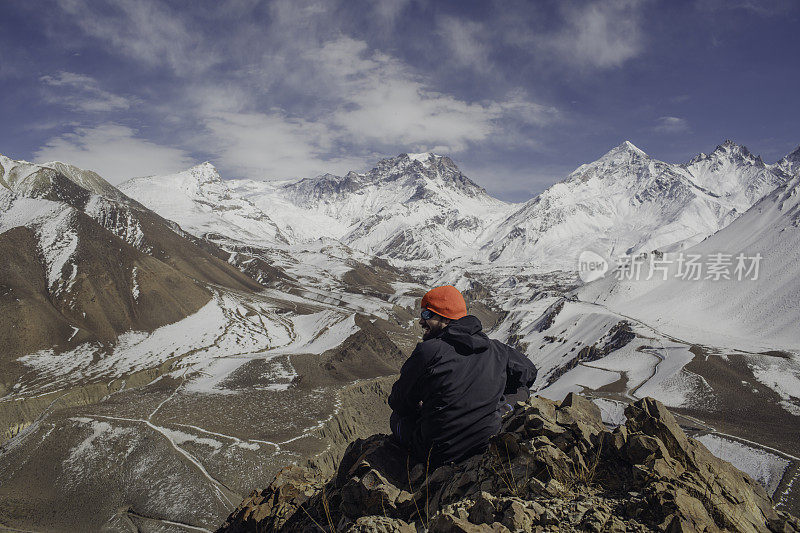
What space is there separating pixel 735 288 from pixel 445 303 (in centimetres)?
9570

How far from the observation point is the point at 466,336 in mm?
4961

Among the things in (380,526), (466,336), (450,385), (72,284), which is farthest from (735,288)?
(72,284)

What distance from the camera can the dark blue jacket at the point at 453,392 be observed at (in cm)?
496

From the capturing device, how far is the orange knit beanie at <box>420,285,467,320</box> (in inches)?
212

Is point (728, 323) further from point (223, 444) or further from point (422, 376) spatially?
point (422, 376)

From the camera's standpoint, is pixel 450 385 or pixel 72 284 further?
pixel 72 284

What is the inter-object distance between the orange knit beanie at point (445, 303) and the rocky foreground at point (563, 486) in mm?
1774

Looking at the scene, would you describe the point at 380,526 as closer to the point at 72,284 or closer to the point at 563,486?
the point at 563,486

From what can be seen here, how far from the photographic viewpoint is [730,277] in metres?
82.4

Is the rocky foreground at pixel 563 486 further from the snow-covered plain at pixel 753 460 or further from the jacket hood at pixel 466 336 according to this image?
the snow-covered plain at pixel 753 460

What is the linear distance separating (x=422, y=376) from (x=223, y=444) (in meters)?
27.4

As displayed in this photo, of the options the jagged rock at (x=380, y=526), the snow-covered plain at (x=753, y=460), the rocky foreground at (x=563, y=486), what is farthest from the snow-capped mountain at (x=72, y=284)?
the snow-covered plain at (x=753, y=460)

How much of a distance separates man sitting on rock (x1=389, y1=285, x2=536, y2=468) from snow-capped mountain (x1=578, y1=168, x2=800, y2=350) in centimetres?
6501

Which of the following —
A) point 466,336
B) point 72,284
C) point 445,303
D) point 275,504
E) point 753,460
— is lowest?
point 72,284
